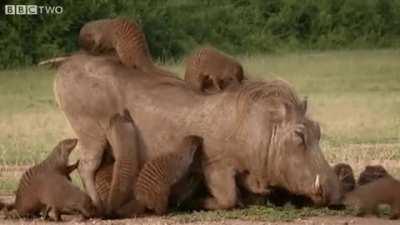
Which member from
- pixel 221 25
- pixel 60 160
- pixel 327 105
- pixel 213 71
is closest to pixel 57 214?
pixel 60 160

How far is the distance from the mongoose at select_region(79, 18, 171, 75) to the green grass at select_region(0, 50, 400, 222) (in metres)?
0.82

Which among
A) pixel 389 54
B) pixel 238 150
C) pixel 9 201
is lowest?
pixel 389 54

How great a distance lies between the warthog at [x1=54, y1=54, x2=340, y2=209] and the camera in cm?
836

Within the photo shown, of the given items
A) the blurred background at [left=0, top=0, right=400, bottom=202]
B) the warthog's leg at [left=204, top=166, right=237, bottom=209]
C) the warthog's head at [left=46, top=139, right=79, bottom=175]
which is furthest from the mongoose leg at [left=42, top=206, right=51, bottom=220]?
the blurred background at [left=0, top=0, right=400, bottom=202]

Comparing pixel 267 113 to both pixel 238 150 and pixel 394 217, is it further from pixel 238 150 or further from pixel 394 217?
pixel 394 217

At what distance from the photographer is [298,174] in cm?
834

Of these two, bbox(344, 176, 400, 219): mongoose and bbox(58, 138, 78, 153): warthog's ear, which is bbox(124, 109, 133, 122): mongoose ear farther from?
bbox(344, 176, 400, 219): mongoose

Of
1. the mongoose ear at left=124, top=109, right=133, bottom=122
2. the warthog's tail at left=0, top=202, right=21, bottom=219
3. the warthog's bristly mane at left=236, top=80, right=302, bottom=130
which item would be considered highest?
the warthog's bristly mane at left=236, top=80, right=302, bottom=130

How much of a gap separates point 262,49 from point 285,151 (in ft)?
69.8

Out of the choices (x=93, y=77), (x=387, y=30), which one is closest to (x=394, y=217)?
(x=93, y=77)

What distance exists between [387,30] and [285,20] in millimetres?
Result: 2642

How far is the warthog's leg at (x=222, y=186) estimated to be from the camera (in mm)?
8422

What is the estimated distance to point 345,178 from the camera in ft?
28.8

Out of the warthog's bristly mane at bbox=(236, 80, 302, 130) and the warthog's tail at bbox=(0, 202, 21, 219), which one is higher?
the warthog's bristly mane at bbox=(236, 80, 302, 130)
